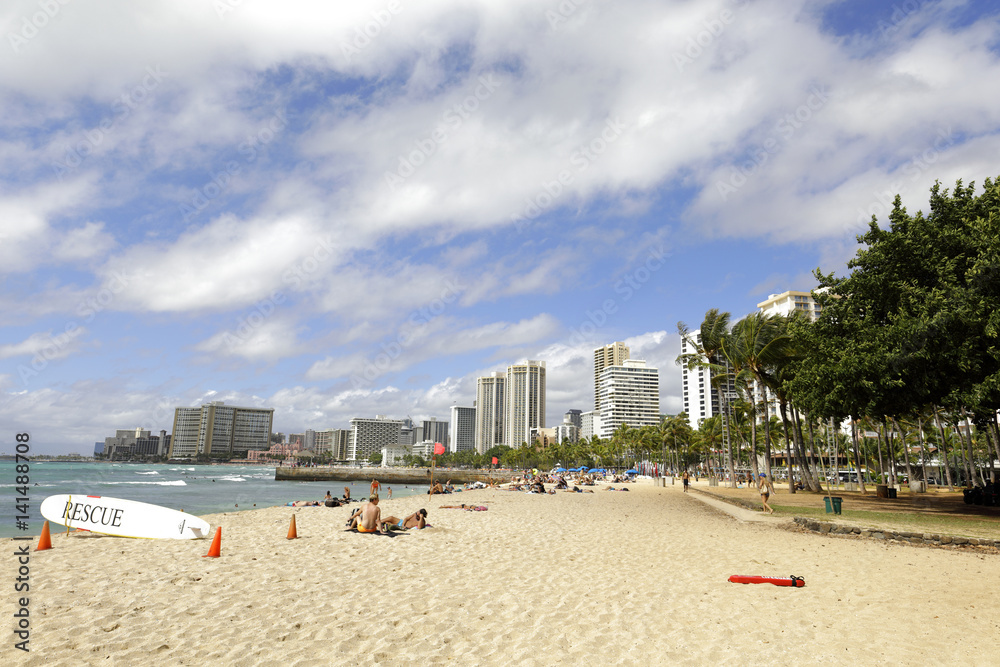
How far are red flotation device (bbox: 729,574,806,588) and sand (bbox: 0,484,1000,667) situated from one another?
215 millimetres

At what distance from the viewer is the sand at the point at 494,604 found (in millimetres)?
5668

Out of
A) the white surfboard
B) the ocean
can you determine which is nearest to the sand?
the white surfboard

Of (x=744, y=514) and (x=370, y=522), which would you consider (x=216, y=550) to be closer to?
(x=370, y=522)

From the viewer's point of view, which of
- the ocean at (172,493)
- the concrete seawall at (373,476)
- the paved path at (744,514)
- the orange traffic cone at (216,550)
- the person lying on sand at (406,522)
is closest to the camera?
the orange traffic cone at (216,550)

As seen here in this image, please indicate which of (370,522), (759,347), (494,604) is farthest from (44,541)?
(759,347)

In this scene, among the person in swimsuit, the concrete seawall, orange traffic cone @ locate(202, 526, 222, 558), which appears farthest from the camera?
the concrete seawall

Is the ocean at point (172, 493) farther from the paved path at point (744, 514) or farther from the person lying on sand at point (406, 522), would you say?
the paved path at point (744, 514)

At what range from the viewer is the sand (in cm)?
567

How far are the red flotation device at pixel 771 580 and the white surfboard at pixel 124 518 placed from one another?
11.9 metres

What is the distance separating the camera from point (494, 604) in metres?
7.54

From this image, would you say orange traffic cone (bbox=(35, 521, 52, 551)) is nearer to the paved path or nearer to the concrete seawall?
the paved path

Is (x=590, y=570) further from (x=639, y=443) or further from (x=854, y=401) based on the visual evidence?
(x=639, y=443)

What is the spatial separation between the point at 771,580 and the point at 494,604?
4741 millimetres

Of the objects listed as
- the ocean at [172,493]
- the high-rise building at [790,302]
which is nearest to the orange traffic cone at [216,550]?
the ocean at [172,493]
